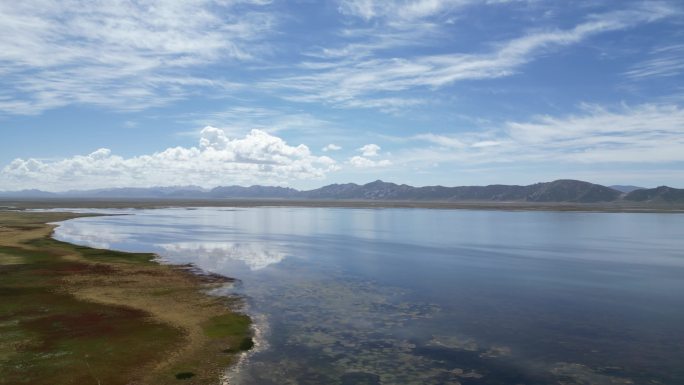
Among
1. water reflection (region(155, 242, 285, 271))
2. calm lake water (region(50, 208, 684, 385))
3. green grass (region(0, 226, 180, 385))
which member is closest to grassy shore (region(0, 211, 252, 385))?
green grass (region(0, 226, 180, 385))

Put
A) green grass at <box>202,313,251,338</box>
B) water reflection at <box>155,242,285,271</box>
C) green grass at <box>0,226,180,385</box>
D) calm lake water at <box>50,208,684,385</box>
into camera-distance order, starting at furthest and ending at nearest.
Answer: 1. water reflection at <box>155,242,285,271</box>
2. green grass at <box>202,313,251,338</box>
3. calm lake water at <box>50,208,684,385</box>
4. green grass at <box>0,226,180,385</box>

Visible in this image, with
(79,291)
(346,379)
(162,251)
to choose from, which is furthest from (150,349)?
(162,251)

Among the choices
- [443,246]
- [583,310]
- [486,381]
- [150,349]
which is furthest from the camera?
[443,246]

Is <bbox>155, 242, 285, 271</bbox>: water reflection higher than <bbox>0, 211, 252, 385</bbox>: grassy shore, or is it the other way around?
<bbox>155, 242, 285, 271</bbox>: water reflection

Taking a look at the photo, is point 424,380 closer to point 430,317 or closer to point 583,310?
point 430,317

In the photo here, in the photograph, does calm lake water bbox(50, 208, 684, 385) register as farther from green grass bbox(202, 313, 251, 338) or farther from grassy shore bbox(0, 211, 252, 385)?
grassy shore bbox(0, 211, 252, 385)

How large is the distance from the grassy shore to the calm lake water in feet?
8.19

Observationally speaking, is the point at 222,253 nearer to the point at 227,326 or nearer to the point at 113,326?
the point at 113,326

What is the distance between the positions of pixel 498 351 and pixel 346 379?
8.84 meters

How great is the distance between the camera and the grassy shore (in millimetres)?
21562

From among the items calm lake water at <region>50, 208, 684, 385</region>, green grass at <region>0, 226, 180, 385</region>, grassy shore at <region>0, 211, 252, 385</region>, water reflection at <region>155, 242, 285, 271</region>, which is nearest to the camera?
green grass at <region>0, 226, 180, 385</region>

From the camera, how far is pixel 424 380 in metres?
20.9

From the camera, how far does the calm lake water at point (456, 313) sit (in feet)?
72.6

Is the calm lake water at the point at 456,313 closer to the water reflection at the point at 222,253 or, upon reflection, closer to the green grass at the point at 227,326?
the water reflection at the point at 222,253
